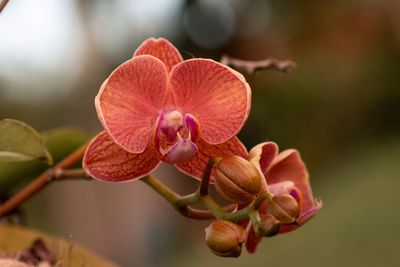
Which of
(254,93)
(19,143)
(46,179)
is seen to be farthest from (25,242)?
(254,93)

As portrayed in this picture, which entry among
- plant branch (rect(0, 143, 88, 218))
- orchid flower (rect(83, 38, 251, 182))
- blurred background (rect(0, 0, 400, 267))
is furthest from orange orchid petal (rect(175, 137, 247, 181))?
blurred background (rect(0, 0, 400, 267))

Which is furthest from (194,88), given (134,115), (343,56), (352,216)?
(343,56)

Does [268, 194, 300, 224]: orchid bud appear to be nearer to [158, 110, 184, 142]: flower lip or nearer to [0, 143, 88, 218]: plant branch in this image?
[158, 110, 184, 142]: flower lip

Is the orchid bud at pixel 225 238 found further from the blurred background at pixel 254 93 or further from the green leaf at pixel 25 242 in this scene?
the blurred background at pixel 254 93

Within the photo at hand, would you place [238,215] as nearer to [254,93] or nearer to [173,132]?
[173,132]

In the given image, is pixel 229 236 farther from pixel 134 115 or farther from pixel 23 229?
pixel 23 229
